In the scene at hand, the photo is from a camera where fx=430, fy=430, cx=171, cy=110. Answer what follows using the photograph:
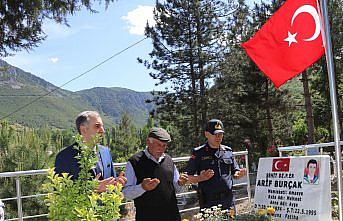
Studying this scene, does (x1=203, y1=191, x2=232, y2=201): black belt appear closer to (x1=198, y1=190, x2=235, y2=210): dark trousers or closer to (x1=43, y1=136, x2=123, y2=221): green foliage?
(x1=198, y1=190, x2=235, y2=210): dark trousers

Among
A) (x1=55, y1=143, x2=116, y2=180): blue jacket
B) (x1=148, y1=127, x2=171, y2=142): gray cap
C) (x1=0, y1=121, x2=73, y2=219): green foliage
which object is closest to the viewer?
(x1=55, y1=143, x2=116, y2=180): blue jacket

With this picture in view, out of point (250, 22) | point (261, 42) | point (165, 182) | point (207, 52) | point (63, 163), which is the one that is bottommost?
point (165, 182)

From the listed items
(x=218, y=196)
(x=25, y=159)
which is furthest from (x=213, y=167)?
(x=25, y=159)

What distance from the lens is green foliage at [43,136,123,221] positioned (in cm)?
154

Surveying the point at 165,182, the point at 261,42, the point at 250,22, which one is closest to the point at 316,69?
the point at 250,22

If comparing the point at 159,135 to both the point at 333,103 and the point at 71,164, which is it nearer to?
the point at 71,164

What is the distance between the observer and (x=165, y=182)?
292 centimetres

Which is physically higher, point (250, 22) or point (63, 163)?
point (250, 22)

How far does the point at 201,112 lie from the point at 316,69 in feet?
18.1

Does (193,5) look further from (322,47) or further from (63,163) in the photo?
(63,163)

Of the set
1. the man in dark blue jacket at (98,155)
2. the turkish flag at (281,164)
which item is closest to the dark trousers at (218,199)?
the turkish flag at (281,164)

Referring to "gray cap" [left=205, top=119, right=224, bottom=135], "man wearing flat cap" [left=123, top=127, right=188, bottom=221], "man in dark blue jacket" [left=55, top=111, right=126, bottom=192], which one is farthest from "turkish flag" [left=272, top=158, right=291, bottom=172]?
"man in dark blue jacket" [left=55, top=111, right=126, bottom=192]

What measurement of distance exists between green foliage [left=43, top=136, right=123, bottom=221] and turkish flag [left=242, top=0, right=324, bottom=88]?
227 centimetres

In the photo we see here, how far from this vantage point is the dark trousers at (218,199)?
10.9ft
